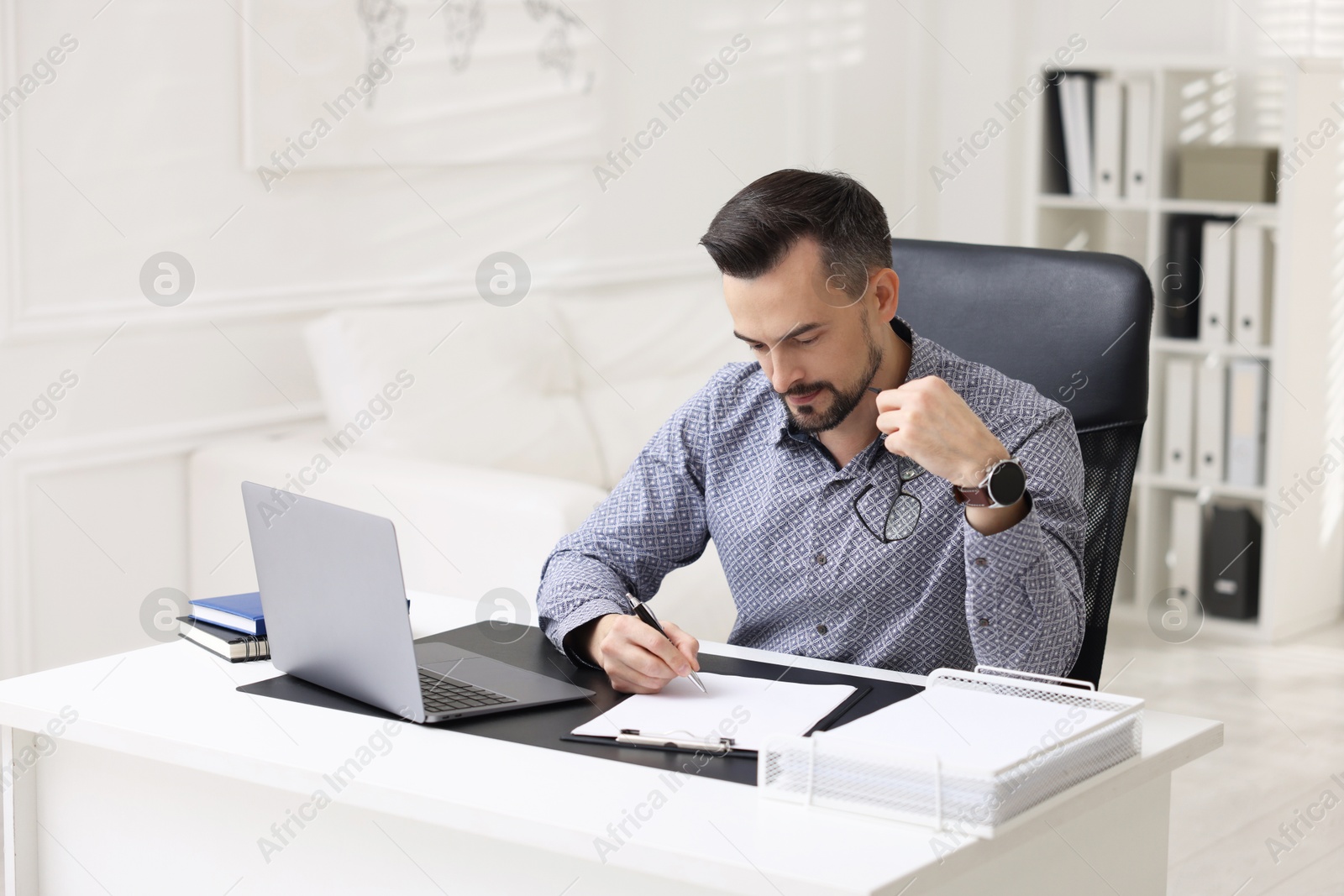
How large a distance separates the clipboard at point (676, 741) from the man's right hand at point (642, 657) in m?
0.13

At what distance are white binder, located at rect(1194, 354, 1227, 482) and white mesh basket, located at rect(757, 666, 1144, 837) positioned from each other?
300cm

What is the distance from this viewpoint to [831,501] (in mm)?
1766

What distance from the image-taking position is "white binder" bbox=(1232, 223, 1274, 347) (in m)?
3.96

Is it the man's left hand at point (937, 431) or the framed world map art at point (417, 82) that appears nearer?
the man's left hand at point (937, 431)

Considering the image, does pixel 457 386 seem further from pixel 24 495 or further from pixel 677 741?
pixel 677 741

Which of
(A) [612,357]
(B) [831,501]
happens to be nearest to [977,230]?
(A) [612,357]

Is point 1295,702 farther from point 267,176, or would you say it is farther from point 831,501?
point 267,176

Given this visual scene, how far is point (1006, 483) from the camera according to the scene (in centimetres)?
147

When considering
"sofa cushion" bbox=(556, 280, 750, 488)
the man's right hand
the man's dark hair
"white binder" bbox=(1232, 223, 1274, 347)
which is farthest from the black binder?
the man's right hand

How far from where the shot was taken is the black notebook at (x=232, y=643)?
65.2 inches

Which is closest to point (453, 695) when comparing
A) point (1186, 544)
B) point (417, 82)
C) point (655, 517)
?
point (655, 517)

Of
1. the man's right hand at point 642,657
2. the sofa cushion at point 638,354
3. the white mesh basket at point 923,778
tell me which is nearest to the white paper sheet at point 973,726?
the white mesh basket at point 923,778

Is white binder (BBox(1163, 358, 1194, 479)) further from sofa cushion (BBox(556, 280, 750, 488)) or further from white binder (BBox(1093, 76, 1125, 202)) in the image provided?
sofa cushion (BBox(556, 280, 750, 488))

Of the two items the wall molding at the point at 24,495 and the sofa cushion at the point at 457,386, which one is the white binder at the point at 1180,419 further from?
the wall molding at the point at 24,495
